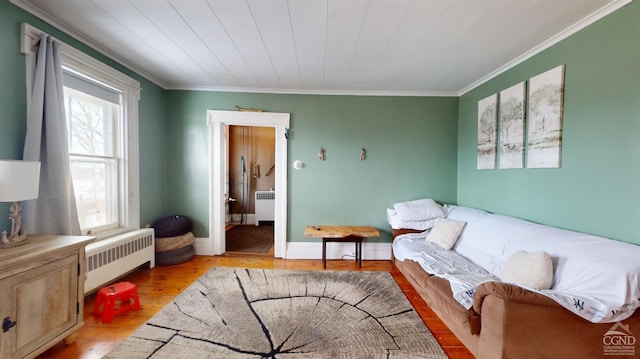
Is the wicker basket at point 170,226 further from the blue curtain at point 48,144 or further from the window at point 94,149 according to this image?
the blue curtain at point 48,144

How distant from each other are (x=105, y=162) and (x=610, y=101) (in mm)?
4760

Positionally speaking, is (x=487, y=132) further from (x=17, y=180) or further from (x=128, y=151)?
(x=128, y=151)

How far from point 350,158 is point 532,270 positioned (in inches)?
94.5

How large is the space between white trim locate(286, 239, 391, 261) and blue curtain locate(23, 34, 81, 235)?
246cm

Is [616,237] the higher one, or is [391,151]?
[391,151]

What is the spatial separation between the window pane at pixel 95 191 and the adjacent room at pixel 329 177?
3 cm

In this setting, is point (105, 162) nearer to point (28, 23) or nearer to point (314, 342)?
point (28, 23)

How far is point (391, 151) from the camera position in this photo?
11.8 ft

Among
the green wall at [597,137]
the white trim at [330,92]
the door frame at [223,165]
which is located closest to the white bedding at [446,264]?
the green wall at [597,137]

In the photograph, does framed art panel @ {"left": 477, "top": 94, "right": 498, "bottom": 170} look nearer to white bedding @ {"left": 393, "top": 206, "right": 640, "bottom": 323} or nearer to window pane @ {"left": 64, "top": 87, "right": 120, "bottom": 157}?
white bedding @ {"left": 393, "top": 206, "right": 640, "bottom": 323}

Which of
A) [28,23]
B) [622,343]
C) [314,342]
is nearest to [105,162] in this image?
[28,23]

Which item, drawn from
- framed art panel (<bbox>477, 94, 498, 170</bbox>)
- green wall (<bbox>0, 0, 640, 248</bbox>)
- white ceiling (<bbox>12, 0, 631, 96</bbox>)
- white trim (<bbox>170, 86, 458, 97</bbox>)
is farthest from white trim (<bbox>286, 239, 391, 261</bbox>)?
white ceiling (<bbox>12, 0, 631, 96</bbox>)

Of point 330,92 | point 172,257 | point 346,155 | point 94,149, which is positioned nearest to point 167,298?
point 172,257

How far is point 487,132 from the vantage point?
9.68ft
